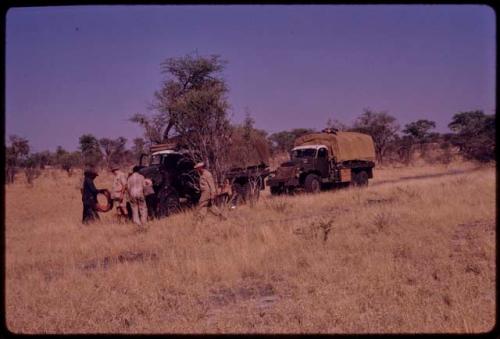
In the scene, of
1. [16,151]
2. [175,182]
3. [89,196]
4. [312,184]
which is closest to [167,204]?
[175,182]

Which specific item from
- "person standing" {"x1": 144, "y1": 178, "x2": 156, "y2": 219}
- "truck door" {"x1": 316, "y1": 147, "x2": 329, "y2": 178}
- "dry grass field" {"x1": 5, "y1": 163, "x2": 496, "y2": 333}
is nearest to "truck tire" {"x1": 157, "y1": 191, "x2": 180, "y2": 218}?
"person standing" {"x1": 144, "y1": 178, "x2": 156, "y2": 219}

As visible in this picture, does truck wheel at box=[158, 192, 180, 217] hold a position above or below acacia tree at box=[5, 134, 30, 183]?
below

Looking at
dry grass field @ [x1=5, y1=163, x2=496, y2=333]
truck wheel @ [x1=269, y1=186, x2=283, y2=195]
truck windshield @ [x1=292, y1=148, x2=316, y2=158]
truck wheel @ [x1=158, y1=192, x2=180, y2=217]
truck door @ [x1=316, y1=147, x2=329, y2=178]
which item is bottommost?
dry grass field @ [x1=5, y1=163, x2=496, y2=333]

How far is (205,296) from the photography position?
6320 millimetres

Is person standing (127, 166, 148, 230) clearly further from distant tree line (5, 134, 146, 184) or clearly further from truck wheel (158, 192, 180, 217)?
distant tree line (5, 134, 146, 184)

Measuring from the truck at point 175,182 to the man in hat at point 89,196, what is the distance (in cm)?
148

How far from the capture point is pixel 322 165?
19.2 metres

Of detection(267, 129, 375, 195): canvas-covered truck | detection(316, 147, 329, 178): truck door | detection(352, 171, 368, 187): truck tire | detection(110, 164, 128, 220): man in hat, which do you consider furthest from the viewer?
detection(352, 171, 368, 187): truck tire

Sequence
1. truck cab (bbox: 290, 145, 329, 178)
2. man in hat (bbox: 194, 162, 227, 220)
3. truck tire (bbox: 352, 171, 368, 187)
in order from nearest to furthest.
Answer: man in hat (bbox: 194, 162, 227, 220) < truck cab (bbox: 290, 145, 329, 178) < truck tire (bbox: 352, 171, 368, 187)

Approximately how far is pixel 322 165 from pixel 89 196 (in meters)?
9.43

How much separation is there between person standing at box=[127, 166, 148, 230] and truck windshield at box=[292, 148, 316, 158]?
8482mm

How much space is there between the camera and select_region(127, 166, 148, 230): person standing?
12086 millimetres

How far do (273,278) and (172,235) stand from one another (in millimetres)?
3402

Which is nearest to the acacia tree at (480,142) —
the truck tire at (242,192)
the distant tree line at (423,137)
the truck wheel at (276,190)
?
the distant tree line at (423,137)
